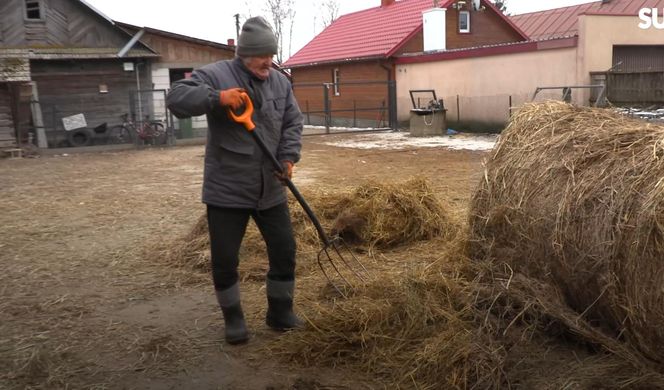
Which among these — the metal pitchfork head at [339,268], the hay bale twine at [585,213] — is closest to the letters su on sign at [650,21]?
the metal pitchfork head at [339,268]

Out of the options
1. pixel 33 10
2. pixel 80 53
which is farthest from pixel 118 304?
pixel 33 10

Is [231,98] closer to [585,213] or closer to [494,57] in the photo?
[585,213]

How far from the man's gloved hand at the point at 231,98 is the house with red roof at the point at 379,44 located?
20536 mm

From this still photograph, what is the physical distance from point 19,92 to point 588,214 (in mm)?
18943

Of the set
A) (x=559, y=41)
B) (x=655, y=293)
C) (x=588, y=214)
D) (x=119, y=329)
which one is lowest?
(x=119, y=329)

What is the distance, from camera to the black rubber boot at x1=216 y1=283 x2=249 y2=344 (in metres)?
3.87

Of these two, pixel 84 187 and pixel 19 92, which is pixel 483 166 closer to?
pixel 84 187

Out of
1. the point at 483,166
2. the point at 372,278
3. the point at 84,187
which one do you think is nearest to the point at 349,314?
the point at 372,278

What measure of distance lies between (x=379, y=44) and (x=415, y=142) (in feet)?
32.6

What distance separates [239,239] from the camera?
3.86 meters

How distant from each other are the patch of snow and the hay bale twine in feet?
38.1

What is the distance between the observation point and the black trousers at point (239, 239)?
12.4 feet

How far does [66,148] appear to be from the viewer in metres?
18.9

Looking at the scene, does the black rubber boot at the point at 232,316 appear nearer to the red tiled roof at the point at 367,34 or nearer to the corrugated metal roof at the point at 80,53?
the corrugated metal roof at the point at 80,53
